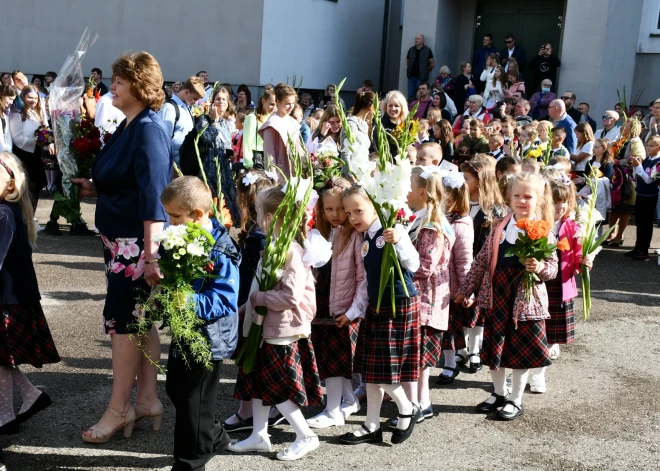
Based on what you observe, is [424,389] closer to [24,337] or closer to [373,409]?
[373,409]

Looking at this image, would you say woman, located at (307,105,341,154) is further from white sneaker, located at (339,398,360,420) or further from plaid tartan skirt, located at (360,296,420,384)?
plaid tartan skirt, located at (360,296,420,384)

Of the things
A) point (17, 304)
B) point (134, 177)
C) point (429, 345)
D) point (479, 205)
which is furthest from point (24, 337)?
point (479, 205)

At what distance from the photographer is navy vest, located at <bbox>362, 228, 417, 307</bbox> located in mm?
4688

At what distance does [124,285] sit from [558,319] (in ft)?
9.77

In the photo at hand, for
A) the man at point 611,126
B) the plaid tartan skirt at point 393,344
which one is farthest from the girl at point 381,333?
the man at point 611,126

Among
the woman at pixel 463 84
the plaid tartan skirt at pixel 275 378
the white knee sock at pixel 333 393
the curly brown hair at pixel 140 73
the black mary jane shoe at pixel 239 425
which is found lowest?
the black mary jane shoe at pixel 239 425

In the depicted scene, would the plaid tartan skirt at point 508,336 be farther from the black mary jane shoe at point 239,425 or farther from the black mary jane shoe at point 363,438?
the black mary jane shoe at point 239,425

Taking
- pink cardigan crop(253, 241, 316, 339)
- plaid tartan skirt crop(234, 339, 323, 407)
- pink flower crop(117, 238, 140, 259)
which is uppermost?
pink flower crop(117, 238, 140, 259)

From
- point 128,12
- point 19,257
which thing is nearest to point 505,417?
point 19,257

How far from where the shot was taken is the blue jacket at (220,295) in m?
3.94

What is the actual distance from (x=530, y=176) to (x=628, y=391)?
1.80 m

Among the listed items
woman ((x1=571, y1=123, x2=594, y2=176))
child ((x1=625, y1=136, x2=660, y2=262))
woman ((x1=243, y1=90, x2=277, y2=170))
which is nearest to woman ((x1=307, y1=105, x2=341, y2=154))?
woman ((x1=243, y1=90, x2=277, y2=170))

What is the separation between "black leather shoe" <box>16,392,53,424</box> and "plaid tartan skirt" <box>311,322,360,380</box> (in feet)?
5.18

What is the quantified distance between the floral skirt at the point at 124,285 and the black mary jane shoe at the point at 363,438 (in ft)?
4.39
